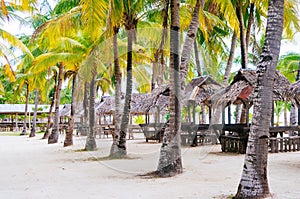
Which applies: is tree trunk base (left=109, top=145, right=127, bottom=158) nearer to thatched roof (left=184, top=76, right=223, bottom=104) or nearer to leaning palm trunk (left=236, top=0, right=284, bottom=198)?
thatched roof (left=184, top=76, right=223, bottom=104)

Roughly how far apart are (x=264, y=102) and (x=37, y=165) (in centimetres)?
731

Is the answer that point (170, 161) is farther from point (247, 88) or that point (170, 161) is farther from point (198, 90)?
point (198, 90)

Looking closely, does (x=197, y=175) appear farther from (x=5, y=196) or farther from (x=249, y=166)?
(x=5, y=196)

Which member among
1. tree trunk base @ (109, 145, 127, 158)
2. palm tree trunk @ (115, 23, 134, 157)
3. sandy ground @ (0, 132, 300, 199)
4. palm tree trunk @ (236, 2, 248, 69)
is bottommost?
sandy ground @ (0, 132, 300, 199)

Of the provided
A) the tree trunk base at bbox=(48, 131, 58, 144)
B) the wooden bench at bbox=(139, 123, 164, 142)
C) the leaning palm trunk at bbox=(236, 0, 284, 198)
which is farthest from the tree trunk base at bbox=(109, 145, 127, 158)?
the tree trunk base at bbox=(48, 131, 58, 144)

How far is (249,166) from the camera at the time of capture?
208 inches

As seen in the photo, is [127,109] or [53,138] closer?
[127,109]

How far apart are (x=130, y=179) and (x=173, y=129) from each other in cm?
143

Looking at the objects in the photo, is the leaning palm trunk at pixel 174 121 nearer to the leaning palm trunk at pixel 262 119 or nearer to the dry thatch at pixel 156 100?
the leaning palm trunk at pixel 262 119

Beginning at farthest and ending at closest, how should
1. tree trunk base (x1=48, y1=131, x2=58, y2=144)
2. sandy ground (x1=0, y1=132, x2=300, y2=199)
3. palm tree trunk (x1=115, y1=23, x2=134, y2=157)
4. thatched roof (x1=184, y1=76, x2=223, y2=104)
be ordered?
1. tree trunk base (x1=48, y1=131, x2=58, y2=144)
2. thatched roof (x1=184, y1=76, x2=223, y2=104)
3. palm tree trunk (x1=115, y1=23, x2=134, y2=157)
4. sandy ground (x1=0, y1=132, x2=300, y2=199)

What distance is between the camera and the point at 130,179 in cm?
775

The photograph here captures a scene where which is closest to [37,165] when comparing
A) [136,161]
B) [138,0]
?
[136,161]

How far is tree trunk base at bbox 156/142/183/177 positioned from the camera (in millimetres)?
7941

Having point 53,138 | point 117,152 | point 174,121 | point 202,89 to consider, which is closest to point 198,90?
point 202,89
